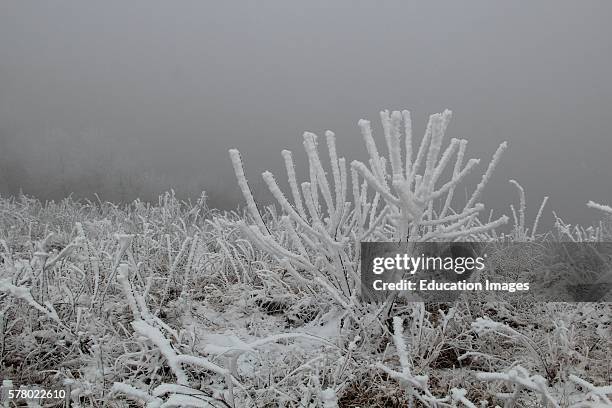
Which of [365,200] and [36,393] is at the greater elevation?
[365,200]

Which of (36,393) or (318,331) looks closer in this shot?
(36,393)

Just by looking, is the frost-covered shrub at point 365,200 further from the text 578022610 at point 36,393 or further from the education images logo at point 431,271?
the text 578022610 at point 36,393

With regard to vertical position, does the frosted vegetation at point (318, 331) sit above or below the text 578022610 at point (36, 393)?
above

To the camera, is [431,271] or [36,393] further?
[431,271]

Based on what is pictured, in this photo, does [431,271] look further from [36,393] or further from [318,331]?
[36,393]

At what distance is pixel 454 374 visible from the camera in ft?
7.50

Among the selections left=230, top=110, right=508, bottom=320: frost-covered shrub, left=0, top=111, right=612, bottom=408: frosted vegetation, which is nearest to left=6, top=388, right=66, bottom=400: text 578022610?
left=0, top=111, right=612, bottom=408: frosted vegetation

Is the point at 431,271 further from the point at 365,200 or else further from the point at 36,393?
the point at 36,393

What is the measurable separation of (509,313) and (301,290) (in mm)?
1349

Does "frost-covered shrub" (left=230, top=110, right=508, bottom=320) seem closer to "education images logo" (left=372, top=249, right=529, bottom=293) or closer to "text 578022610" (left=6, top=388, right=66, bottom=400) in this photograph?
"education images logo" (left=372, top=249, right=529, bottom=293)

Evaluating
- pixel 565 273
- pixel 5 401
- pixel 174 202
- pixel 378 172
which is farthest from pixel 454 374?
pixel 174 202

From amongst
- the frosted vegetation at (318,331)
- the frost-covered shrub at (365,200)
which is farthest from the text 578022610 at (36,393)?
the frost-covered shrub at (365,200)

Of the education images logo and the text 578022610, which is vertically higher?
the education images logo

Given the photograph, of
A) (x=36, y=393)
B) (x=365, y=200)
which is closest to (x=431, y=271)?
(x=365, y=200)
